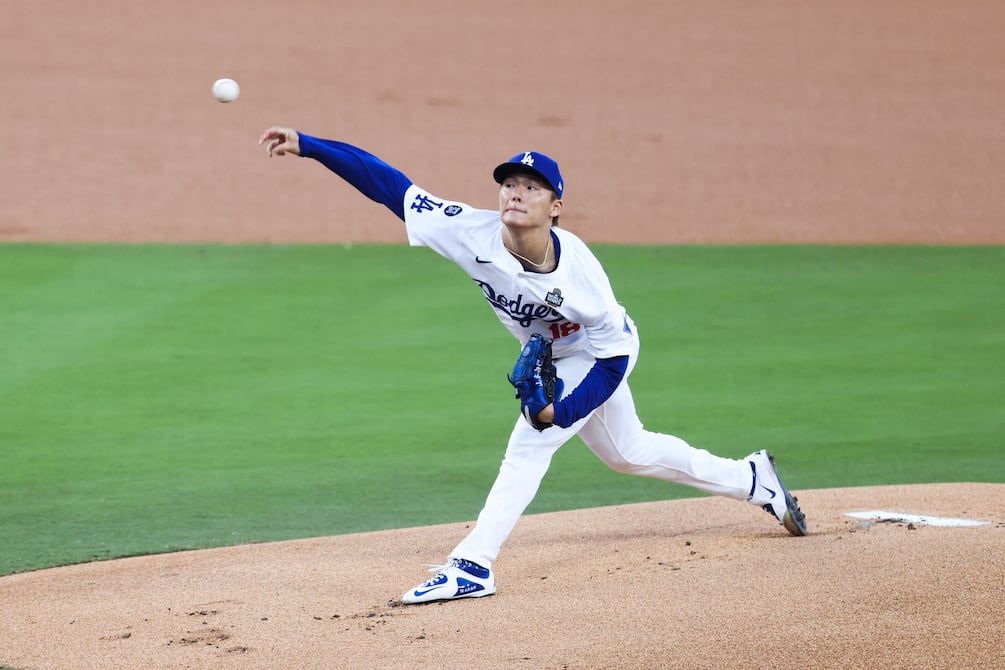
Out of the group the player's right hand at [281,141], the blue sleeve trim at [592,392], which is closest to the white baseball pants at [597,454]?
the blue sleeve trim at [592,392]

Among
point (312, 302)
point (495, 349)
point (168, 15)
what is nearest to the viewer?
point (495, 349)

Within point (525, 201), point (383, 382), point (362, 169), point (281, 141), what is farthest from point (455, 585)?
point (383, 382)

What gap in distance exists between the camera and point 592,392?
4.81 metres

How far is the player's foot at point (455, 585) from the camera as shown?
4719 mm

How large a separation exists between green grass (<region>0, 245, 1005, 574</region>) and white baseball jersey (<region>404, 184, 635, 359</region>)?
6.05 feet

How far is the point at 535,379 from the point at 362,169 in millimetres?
1048

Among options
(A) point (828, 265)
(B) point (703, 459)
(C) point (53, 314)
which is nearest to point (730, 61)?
(A) point (828, 265)

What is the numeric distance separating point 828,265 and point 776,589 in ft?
32.4

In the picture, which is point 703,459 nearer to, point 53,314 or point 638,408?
point 638,408

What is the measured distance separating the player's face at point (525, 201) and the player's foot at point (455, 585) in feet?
3.86

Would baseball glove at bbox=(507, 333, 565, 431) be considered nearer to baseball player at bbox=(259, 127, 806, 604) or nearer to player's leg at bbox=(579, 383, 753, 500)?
baseball player at bbox=(259, 127, 806, 604)

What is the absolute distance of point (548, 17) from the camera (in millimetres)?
17734

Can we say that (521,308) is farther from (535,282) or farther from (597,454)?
(597,454)

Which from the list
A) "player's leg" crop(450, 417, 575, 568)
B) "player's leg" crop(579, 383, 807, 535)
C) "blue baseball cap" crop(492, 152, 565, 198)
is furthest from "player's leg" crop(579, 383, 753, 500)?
"blue baseball cap" crop(492, 152, 565, 198)
